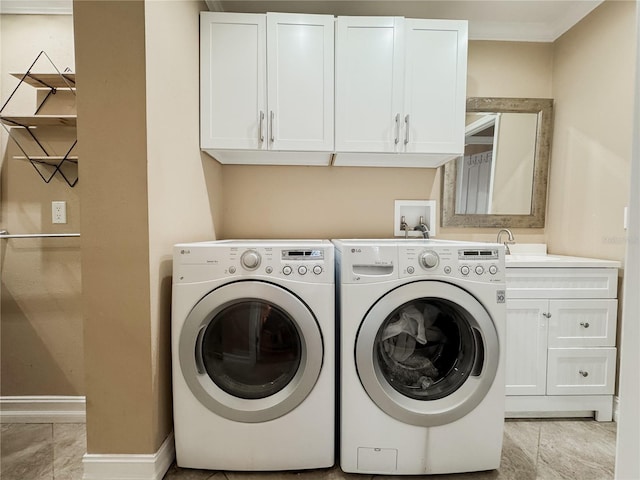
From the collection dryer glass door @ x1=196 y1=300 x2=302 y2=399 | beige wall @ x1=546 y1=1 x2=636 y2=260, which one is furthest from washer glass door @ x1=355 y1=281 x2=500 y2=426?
beige wall @ x1=546 y1=1 x2=636 y2=260

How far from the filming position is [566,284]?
178 cm

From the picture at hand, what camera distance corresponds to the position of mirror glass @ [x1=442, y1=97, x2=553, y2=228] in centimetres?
225

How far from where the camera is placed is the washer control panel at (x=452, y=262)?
135 cm

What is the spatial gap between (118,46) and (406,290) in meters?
1.47

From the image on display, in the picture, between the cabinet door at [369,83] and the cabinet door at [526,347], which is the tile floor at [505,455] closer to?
the cabinet door at [526,347]

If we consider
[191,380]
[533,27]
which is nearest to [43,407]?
[191,380]

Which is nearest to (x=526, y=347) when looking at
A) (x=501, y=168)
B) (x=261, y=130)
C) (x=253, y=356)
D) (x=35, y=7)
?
(x=501, y=168)

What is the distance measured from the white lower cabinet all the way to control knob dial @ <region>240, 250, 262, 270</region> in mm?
1365

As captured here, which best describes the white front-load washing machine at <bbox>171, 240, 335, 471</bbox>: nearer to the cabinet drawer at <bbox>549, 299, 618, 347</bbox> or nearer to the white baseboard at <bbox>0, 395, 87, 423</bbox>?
the white baseboard at <bbox>0, 395, 87, 423</bbox>

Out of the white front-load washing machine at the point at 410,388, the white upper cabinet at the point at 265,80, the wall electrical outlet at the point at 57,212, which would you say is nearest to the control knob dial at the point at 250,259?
the white front-load washing machine at the point at 410,388

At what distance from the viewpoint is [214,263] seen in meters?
1.33

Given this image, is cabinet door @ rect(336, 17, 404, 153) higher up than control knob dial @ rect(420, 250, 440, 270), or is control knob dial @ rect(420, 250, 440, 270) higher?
cabinet door @ rect(336, 17, 404, 153)

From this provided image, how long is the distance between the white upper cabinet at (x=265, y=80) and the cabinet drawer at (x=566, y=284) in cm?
136

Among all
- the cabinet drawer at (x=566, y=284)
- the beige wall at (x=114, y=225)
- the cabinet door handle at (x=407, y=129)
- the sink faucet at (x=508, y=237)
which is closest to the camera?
the beige wall at (x=114, y=225)
